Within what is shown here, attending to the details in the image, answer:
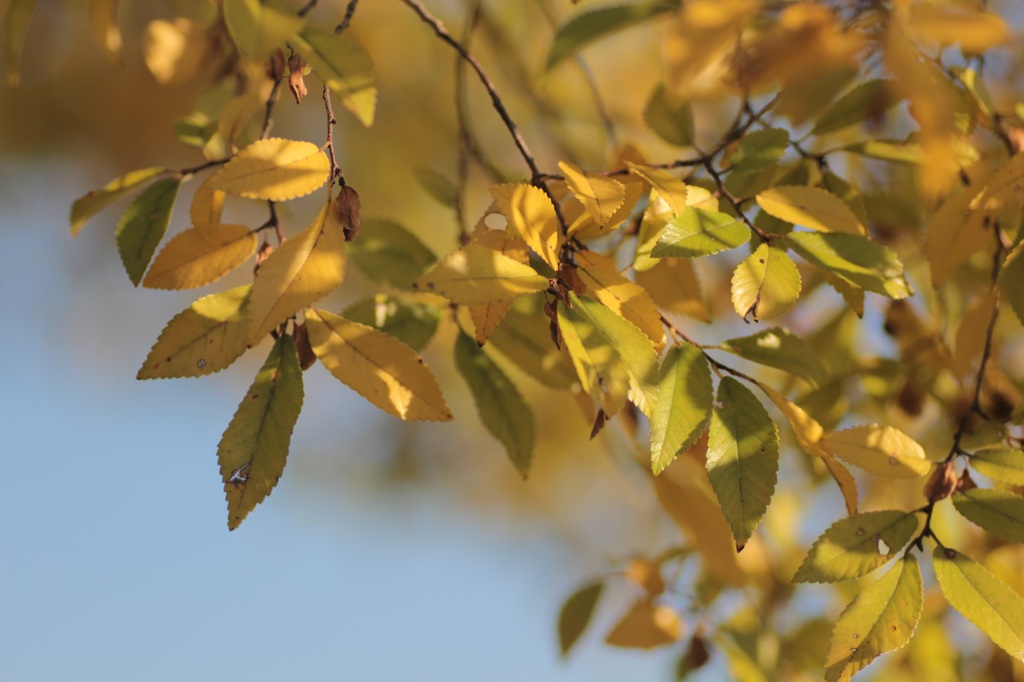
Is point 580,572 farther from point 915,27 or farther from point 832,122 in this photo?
point 915,27

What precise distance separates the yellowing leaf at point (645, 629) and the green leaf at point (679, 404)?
0.45 meters

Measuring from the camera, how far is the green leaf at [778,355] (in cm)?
62

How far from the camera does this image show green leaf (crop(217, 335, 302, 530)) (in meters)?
0.51

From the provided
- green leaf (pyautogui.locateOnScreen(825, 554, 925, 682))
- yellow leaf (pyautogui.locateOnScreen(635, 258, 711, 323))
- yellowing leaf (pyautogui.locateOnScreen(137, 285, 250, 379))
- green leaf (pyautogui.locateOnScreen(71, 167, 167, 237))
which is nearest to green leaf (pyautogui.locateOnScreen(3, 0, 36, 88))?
green leaf (pyautogui.locateOnScreen(71, 167, 167, 237))

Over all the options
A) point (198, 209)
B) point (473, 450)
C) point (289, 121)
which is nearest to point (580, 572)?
point (473, 450)

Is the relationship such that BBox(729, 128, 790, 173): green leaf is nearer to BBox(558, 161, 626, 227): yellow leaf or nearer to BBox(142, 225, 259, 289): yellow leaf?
BBox(558, 161, 626, 227): yellow leaf

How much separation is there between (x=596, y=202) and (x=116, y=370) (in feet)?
9.80

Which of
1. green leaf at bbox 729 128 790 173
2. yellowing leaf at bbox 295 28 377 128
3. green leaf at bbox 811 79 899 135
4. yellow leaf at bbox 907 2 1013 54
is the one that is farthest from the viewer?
green leaf at bbox 811 79 899 135

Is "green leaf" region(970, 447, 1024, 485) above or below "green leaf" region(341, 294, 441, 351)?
below

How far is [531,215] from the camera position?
20.1 inches

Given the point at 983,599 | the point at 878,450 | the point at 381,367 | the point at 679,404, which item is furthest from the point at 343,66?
the point at 983,599

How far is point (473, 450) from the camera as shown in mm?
2797

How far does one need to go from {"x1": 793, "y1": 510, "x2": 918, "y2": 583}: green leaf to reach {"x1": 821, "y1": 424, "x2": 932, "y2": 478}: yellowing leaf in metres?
0.03

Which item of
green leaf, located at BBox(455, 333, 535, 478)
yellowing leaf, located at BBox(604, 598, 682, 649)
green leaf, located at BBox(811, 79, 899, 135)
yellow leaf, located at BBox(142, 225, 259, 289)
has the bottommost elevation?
yellowing leaf, located at BBox(604, 598, 682, 649)
